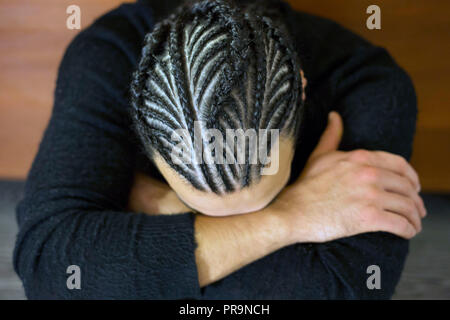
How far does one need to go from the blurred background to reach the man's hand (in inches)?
14.9

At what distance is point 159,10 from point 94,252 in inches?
17.6

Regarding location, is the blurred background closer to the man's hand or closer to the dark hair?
the man's hand

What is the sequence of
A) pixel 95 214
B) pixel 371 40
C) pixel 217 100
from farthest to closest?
pixel 371 40
pixel 95 214
pixel 217 100

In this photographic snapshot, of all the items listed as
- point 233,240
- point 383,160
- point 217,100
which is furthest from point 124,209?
point 383,160

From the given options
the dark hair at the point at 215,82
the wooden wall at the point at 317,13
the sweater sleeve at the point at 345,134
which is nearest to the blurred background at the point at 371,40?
the wooden wall at the point at 317,13

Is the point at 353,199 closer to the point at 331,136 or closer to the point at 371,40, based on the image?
the point at 331,136

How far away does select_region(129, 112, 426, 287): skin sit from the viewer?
0.62 metres

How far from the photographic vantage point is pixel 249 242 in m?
0.62

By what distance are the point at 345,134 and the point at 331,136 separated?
25 millimetres

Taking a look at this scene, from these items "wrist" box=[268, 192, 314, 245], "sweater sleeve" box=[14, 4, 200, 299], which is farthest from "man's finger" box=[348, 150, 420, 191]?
"sweater sleeve" box=[14, 4, 200, 299]

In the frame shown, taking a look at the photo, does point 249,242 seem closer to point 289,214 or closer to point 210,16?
point 289,214

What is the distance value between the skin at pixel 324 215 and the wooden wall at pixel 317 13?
38cm

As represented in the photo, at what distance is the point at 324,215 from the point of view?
64cm

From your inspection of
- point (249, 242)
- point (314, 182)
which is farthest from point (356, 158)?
point (249, 242)
